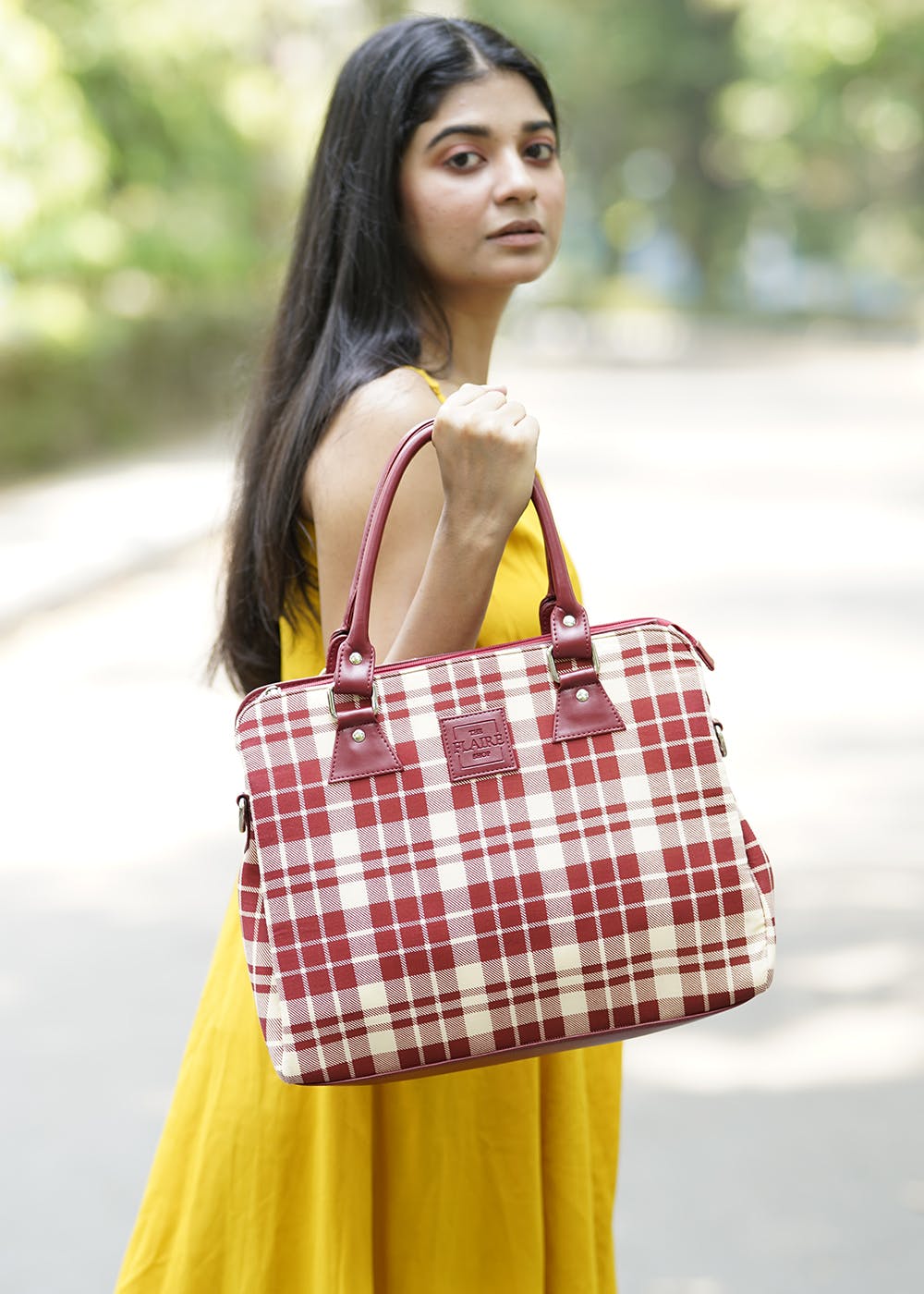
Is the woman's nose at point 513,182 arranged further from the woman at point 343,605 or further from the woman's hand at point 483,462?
the woman's hand at point 483,462

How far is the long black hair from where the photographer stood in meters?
1.83

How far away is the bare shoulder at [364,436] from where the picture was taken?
172cm

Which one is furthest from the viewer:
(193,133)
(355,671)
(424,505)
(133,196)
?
(133,196)

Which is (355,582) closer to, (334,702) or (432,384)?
(334,702)

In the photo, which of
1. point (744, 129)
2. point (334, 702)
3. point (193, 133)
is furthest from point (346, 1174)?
point (744, 129)

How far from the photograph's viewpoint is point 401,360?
1.82 meters

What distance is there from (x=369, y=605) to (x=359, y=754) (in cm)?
14

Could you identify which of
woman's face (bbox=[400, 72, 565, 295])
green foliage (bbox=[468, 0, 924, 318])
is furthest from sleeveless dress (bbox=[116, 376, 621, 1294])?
green foliage (bbox=[468, 0, 924, 318])

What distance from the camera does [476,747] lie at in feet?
4.97

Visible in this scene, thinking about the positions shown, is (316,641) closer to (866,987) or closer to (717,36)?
(866,987)

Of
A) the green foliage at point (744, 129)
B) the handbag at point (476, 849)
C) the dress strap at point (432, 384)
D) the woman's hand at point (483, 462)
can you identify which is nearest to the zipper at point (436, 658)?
the handbag at point (476, 849)

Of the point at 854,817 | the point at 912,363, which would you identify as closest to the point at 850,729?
the point at 854,817

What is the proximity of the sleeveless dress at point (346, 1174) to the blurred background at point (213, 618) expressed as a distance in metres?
1.20

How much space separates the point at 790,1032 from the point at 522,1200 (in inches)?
87.4
